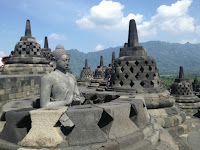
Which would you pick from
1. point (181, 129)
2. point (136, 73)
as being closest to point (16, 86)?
point (136, 73)

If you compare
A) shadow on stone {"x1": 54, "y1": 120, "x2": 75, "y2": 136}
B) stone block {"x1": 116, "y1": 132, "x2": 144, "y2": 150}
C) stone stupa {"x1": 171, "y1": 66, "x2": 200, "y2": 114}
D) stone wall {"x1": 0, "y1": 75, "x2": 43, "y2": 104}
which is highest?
stone wall {"x1": 0, "y1": 75, "x2": 43, "y2": 104}

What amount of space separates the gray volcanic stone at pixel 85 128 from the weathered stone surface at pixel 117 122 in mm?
160

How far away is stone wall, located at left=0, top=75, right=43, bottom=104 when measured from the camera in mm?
5035

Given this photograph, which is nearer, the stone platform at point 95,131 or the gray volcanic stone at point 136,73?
the stone platform at point 95,131

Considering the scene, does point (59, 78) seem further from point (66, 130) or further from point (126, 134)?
point (126, 134)

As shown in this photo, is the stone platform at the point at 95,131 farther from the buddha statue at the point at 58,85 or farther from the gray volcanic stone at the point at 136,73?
the gray volcanic stone at the point at 136,73

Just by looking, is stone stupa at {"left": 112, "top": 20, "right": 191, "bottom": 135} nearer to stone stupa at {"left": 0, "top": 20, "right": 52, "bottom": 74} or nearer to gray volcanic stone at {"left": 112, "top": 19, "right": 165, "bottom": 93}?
gray volcanic stone at {"left": 112, "top": 19, "right": 165, "bottom": 93}

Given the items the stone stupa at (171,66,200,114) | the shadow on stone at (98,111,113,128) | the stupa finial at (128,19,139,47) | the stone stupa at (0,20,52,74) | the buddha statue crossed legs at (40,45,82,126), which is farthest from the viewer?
the stone stupa at (171,66,200,114)

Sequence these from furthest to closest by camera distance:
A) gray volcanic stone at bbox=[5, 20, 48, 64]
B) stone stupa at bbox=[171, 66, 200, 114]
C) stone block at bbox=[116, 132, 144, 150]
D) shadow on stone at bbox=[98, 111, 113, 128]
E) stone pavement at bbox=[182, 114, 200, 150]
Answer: stone stupa at bbox=[171, 66, 200, 114], gray volcanic stone at bbox=[5, 20, 48, 64], stone pavement at bbox=[182, 114, 200, 150], shadow on stone at bbox=[98, 111, 113, 128], stone block at bbox=[116, 132, 144, 150]

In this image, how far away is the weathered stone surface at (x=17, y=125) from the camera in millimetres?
2359

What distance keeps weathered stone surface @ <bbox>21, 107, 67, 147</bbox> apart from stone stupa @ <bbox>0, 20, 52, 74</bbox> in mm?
6247

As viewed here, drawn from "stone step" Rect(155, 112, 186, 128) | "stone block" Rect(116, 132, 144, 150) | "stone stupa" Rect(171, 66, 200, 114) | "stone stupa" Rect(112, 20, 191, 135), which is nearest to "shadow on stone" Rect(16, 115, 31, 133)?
"stone block" Rect(116, 132, 144, 150)

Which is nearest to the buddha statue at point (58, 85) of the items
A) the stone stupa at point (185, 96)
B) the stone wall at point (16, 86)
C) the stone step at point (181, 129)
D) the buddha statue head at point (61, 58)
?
the buddha statue head at point (61, 58)

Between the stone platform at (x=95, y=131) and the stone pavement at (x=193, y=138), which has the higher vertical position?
the stone platform at (x=95, y=131)
